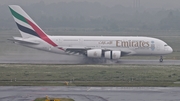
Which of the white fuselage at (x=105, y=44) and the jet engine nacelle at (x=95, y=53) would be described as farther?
the white fuselage at (x=105, y=44)

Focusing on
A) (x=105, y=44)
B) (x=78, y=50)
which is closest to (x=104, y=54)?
(x=105, y=44)

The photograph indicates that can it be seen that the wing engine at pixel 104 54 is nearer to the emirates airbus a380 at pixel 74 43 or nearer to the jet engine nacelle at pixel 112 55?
the jet engine nacelle at pixel 112 55

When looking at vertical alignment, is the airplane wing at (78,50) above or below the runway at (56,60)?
above

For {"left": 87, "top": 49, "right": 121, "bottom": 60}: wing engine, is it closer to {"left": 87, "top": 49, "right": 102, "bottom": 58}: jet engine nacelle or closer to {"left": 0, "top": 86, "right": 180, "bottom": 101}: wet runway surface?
{"left": 87, "top": 49, "right": 102, "bottom": 58}: jet engine nacelle

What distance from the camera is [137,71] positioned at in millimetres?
47688

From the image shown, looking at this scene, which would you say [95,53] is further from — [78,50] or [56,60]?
[56,60]

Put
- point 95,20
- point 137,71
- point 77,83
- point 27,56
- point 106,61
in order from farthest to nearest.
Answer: point 95,20 < point 27,56 < point 106,61 < point 137,71 < point 77,83

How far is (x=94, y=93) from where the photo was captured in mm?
33812

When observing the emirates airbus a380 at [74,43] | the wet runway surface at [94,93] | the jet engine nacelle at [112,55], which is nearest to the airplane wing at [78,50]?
the emirates airbus a380 at [74,43]

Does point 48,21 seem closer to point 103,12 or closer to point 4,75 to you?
point 103,12

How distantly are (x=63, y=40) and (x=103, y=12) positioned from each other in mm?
141696

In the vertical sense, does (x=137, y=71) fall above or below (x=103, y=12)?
below

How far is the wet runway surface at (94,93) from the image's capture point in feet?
104

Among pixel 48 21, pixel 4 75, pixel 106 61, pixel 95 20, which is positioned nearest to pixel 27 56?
pixel 106 61
